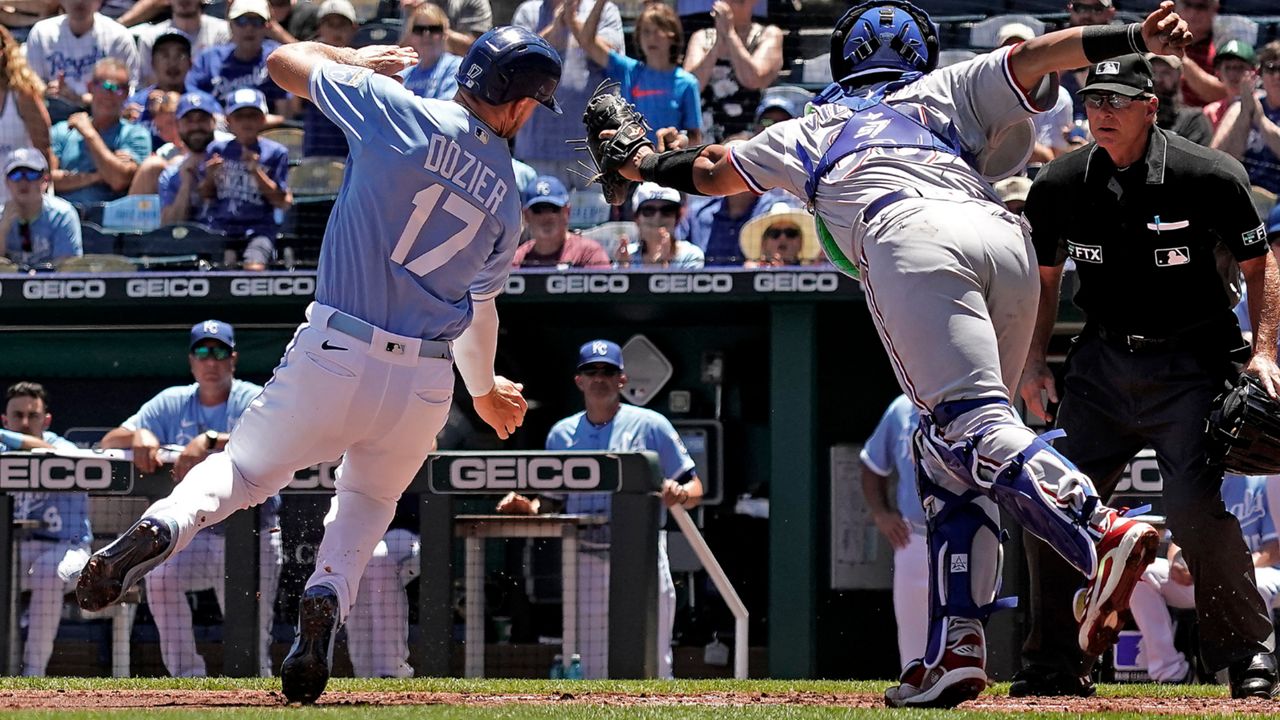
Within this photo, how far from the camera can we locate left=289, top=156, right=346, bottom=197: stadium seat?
9.88 meters

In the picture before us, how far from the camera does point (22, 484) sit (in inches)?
282

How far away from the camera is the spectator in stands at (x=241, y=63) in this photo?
10.9 metres

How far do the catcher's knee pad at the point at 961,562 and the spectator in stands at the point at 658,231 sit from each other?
4.73m

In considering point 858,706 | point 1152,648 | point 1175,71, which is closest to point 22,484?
point 858,706

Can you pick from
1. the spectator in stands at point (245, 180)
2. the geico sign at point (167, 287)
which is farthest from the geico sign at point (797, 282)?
the geico sign at point (167, 287)

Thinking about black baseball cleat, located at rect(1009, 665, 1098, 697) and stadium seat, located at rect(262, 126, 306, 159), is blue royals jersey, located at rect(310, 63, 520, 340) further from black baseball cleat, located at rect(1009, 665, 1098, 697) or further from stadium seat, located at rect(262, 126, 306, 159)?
stadium seat, located at rect(262, 126, 306, 159)

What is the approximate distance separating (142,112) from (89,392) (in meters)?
1.97

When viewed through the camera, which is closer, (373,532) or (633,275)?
(373,532)

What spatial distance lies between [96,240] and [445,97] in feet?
7.27

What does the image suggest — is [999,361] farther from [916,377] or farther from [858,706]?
[858,706]

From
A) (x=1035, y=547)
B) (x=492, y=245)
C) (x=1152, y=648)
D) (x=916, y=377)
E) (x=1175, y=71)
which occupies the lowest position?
(x=1152, y=648)

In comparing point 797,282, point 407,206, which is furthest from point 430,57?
point 407,206

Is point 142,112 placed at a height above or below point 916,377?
above

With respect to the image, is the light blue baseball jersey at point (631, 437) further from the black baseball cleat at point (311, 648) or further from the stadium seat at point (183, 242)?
the black baseball cleat at point (311, 648)
